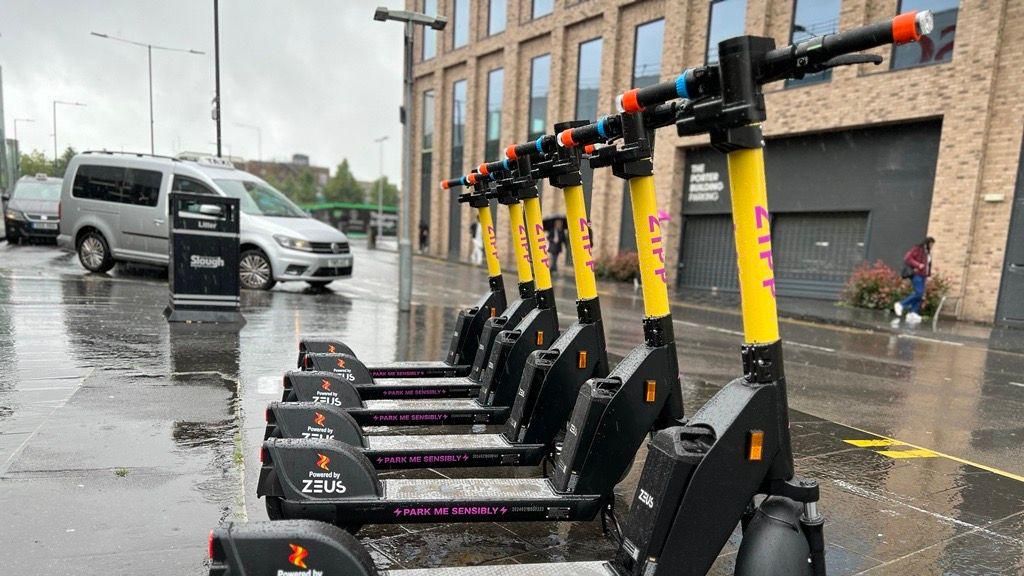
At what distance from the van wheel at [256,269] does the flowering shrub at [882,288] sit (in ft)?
42.2

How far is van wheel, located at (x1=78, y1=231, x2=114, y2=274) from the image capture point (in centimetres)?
1289

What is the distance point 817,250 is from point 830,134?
9.73ft

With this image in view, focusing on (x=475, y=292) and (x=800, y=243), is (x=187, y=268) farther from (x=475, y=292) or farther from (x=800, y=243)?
(x=800, y=243)

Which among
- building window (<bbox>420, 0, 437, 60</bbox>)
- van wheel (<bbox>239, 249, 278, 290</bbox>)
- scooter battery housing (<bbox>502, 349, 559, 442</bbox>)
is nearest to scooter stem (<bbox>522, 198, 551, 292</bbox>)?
scooter battery housing (<bbox>502, 349, 559, 442</bbox>)

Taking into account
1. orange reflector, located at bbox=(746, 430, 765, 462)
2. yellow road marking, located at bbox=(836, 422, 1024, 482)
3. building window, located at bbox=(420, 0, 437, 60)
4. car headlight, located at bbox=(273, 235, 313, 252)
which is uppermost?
building window, located at bbox=(420, 0, 437, 60)

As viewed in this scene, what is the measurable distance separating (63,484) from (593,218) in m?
20.5

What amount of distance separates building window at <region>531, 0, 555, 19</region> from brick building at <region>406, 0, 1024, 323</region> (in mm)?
84

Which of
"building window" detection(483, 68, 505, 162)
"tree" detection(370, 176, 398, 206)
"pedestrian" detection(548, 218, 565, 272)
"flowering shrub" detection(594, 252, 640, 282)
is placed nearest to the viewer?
"flowering shrub" detection(594, 252, 640, 282)

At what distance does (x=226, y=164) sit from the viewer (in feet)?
44.6

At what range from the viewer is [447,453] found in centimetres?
359

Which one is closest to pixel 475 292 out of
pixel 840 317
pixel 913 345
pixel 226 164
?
pixel 226 164

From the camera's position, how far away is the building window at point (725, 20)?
1853 centimetres

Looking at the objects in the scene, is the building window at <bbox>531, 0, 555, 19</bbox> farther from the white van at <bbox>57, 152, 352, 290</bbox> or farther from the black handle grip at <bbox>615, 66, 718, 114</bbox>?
the black handle grip at <bbox>615, 66, 718, 114</bbox>

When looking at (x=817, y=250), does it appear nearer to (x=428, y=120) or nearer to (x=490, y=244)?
(x=490, y=244)
